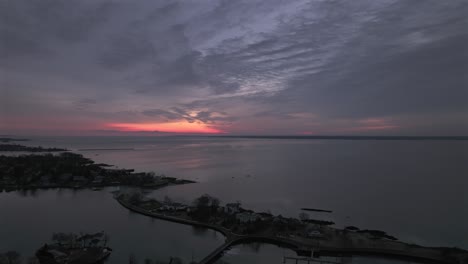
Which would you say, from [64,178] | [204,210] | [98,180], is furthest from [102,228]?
[64,178]

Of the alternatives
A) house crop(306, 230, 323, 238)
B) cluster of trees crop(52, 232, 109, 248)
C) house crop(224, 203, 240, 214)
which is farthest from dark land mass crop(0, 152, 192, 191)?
house crop(306, 230, 323, 238)

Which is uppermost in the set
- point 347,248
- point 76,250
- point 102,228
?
point 347,248

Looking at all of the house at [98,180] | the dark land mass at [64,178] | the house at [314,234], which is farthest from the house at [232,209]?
the house at [98,180]

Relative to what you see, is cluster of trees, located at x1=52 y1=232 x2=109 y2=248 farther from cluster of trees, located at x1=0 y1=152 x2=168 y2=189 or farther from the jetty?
cluster of trees, located at x1=0 y1=152 x2=168 y2=189

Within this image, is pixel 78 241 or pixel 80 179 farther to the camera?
pixel 80 179

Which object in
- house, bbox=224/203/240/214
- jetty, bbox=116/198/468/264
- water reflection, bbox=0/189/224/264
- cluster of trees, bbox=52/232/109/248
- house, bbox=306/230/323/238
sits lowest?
water reflection, bbox=0/189/224/264

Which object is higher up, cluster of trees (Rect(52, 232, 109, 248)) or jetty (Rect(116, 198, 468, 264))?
jetty (Rect(116, 198, 468, 264))

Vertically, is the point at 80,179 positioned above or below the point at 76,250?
above

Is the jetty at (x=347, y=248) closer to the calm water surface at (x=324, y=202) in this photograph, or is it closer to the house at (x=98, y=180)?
the calm water surface at (x=324, y=202)

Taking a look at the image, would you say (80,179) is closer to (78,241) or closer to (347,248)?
(78,241)

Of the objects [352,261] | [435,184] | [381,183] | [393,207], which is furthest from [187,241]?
[435,184]

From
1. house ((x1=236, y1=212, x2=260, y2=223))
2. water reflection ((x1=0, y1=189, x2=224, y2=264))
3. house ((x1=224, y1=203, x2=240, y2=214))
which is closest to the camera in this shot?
water reflection ((x1=0, y1=189, x2=224, y2=264))

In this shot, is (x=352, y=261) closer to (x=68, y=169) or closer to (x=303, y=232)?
(x=303, y=232)
